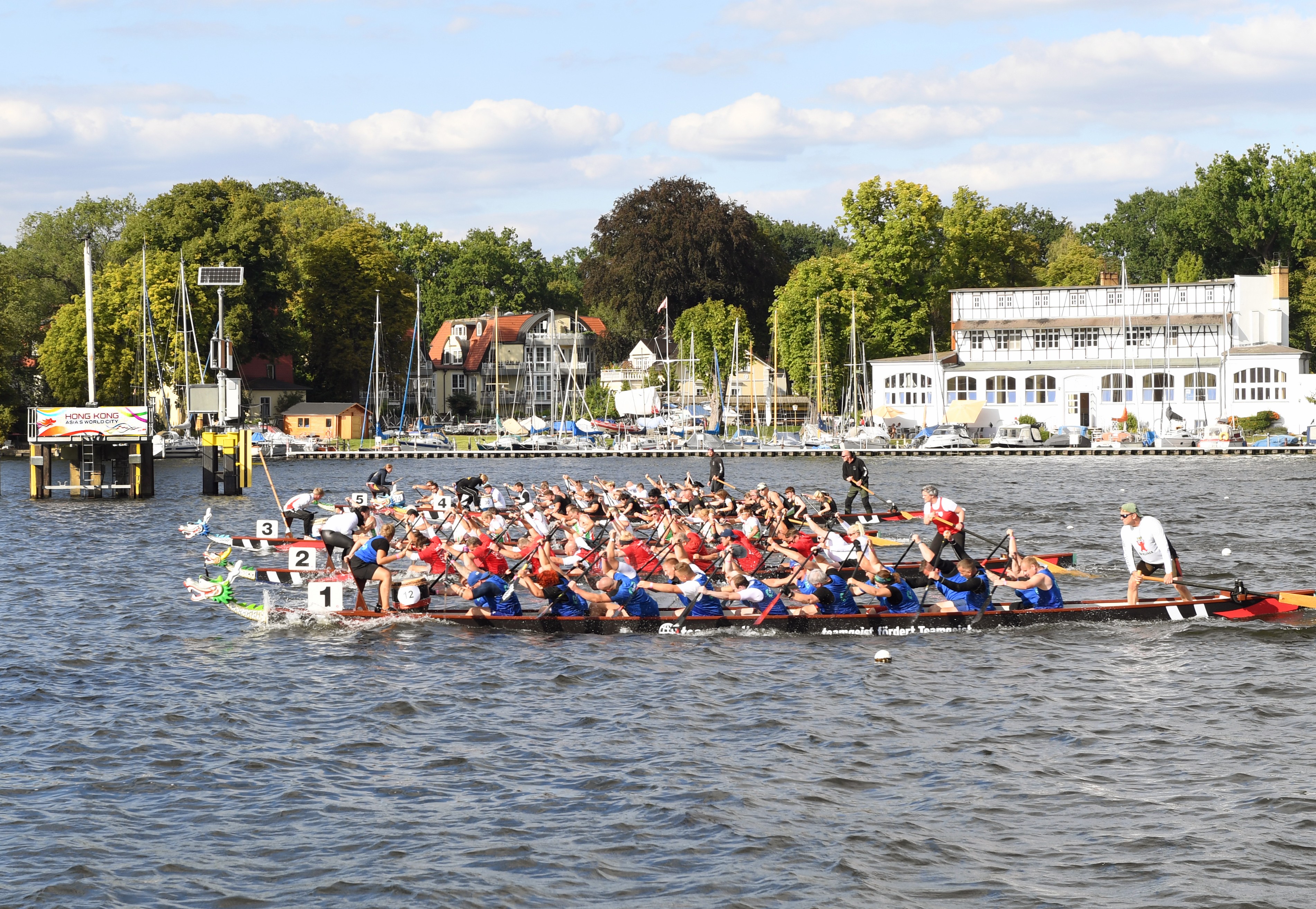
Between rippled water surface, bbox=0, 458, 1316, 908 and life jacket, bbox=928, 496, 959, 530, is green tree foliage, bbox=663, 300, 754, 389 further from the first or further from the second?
life jacket, bbox=928, 496, 959, 530

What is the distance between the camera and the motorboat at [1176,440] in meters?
→ 66.0

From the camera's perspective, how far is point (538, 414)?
113 metres

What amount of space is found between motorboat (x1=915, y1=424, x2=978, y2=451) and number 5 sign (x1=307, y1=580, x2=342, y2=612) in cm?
5280

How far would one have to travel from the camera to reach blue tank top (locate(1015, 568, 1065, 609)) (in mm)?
19453

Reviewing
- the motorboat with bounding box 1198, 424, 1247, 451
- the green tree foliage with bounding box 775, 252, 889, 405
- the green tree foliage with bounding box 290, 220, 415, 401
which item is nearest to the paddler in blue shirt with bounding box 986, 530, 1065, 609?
the motorboat with bounding box 1198, 424, 1247, 451

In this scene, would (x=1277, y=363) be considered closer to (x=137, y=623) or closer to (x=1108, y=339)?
(x=1108, y=339)

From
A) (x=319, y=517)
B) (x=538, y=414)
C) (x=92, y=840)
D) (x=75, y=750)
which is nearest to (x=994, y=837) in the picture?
(x=92, y=840)

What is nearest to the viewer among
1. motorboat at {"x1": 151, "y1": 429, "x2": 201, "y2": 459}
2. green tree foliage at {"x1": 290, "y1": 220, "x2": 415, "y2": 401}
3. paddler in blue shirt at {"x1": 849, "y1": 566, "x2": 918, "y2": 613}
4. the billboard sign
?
paddler in blue shirt at {"x1": 849, "y1": 566, "x2": 918, "y2": 613}

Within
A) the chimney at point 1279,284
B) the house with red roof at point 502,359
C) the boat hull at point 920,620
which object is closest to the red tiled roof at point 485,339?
the house with red roof at point 502,359

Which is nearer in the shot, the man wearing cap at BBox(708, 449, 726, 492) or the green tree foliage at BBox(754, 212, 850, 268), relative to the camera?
the man wearing cap at BBox(708, 449, 726, 492)

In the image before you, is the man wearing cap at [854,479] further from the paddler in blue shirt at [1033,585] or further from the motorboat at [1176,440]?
the motorboat at [1176,440]

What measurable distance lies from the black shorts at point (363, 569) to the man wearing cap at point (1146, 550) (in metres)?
11.5

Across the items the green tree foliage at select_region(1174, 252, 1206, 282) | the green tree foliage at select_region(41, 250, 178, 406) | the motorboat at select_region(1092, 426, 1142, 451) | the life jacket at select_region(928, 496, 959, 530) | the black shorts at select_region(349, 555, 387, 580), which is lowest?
the black shorts at select_region(349, 555, 387, 580)

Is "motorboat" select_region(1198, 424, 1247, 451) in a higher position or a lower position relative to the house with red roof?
lower
